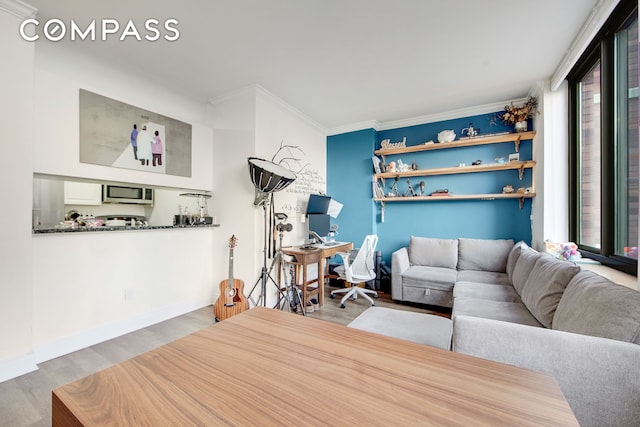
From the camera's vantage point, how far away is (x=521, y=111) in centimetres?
317

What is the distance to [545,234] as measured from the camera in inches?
109

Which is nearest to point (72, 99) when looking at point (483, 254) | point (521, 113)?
point (483, 254)

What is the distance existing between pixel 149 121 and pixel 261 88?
50.2 inches

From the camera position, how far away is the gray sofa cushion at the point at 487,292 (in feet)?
7.43

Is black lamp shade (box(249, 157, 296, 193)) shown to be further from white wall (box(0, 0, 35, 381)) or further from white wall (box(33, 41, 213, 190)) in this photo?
white wall (box(0, 0, 35, 381))

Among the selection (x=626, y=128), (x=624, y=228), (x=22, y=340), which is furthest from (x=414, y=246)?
(x=22, y=340)

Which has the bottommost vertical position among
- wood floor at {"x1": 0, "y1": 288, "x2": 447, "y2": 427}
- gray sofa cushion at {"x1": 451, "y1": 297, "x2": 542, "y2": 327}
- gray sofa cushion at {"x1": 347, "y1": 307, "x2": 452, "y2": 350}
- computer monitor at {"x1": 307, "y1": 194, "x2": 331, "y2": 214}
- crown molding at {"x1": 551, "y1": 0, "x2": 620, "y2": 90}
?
wood floor at {"x1": 0, "y1": 288, "x2": 447, "y2": 427}

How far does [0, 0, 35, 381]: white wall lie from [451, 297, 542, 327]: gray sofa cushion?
3080 mm

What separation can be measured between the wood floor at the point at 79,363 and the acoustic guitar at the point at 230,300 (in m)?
0.25

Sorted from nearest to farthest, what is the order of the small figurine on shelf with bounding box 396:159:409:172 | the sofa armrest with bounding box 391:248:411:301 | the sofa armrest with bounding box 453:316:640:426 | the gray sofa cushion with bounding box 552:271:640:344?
the sofa armrest with bounding box 453:316:640:426 → the gray sofa cushion with bounding box 552:271:640:344 → the sofa armrest with bounding box 391:248:411:301 → the small figurine on shelf with bounding box 396:159:409:172

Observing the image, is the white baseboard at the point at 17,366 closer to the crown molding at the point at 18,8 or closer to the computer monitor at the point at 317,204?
the crown molding at the point at 18,8

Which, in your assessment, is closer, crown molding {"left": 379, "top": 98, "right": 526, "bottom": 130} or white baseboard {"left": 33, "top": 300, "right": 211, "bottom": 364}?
white baseboard {"left": 33, "top": 300, "right": 211, "bottom": 364}

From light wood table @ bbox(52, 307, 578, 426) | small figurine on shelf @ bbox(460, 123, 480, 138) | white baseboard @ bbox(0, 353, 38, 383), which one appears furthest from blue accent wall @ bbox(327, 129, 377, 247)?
white baseboard @ bbox(0, 353, 38, 383)

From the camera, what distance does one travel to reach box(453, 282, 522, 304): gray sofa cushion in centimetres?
226
